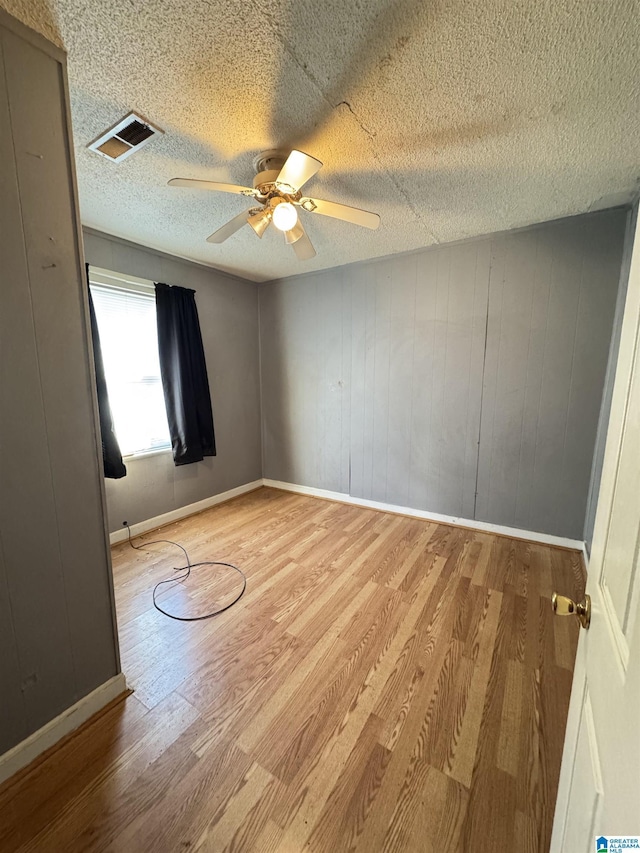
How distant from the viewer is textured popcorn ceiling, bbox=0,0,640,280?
1005mm

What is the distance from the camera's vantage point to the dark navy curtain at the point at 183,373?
2.93 meters

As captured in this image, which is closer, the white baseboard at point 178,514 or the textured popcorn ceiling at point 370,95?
the textured popcorn ceiling at point 370,95

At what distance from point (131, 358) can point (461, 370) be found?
2.84 m

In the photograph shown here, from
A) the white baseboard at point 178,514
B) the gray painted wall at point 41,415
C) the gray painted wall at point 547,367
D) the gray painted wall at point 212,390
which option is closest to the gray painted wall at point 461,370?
the gray painted wall at point 547,367

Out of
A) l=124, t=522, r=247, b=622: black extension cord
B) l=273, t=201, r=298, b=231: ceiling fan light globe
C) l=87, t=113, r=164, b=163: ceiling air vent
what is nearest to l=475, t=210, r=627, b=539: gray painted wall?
l=273, t=201, r=298, b=231: ceiling fan light globe

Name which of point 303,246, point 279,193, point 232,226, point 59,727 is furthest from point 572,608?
point 232,226

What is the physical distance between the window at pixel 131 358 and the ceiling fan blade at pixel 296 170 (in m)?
1.80

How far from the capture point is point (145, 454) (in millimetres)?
2879

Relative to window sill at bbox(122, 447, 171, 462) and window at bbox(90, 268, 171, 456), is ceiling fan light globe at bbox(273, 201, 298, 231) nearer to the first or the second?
window at bbox(90, 268, 171, 456)

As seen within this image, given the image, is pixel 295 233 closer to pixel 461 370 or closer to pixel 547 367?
pixel 461 370

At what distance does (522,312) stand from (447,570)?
204cm

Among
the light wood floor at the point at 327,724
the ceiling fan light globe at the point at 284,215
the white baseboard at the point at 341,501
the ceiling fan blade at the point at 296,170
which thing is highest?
the ceiling fan blade at the point at 296,170

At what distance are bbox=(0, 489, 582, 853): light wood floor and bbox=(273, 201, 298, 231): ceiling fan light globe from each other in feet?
6.90

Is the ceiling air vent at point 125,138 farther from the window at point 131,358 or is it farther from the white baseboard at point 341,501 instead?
the white baseboard at point 341,501
